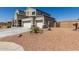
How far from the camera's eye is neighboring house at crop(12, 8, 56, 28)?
2.43 m

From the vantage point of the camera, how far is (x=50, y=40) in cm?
243

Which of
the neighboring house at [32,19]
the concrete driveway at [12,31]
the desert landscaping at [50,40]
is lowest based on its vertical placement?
the desert landscaping at [50,40]

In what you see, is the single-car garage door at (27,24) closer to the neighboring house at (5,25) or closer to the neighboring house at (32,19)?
the neighboring house at (32,19)

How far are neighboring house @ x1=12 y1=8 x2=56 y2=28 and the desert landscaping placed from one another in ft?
0.28

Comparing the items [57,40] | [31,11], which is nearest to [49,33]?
[57,40]

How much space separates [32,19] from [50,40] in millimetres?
297

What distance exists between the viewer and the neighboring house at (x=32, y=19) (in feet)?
7.99

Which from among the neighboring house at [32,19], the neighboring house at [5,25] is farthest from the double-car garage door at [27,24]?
the neighboring house at [5,25]

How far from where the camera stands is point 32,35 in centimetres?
244

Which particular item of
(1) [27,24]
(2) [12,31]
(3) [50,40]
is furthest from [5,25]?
(3) [50,40]

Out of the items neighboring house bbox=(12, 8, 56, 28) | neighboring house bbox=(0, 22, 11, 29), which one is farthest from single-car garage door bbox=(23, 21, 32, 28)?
neighboring house bbox=(0, 22, 11, 29)

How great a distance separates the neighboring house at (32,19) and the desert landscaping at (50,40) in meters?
0.09
